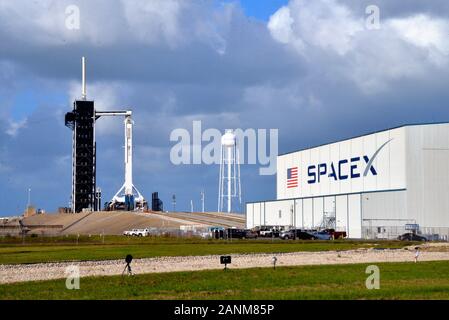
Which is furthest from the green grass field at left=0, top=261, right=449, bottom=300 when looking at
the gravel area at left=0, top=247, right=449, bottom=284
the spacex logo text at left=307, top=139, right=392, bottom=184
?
the spacex logo text at left=307, top=139, right=392, bottom=184

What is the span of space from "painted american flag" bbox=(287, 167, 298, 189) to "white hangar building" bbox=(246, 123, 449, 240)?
7.38m

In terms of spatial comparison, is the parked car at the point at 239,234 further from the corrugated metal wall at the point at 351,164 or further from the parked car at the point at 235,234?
the corrugated metal wall at the point at 351,164

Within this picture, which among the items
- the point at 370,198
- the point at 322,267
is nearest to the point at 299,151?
the point at 370,198

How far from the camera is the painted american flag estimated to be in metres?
126

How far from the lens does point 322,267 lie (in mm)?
38188

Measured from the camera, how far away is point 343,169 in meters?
109

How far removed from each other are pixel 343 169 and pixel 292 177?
1959 centimetres

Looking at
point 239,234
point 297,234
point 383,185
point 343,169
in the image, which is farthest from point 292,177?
point 297,234

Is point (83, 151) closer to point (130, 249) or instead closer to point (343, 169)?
point (343, 169)

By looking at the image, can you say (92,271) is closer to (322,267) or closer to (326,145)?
(322,267)

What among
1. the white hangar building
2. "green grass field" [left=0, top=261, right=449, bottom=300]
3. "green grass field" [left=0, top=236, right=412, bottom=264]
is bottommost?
"green grass field" [left=0, top=236, right=412, bottom=264]

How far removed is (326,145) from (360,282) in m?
87.5

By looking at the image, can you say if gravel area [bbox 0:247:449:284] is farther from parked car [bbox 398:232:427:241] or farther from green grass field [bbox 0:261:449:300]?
parked car [bbox 398:232:427:241]
